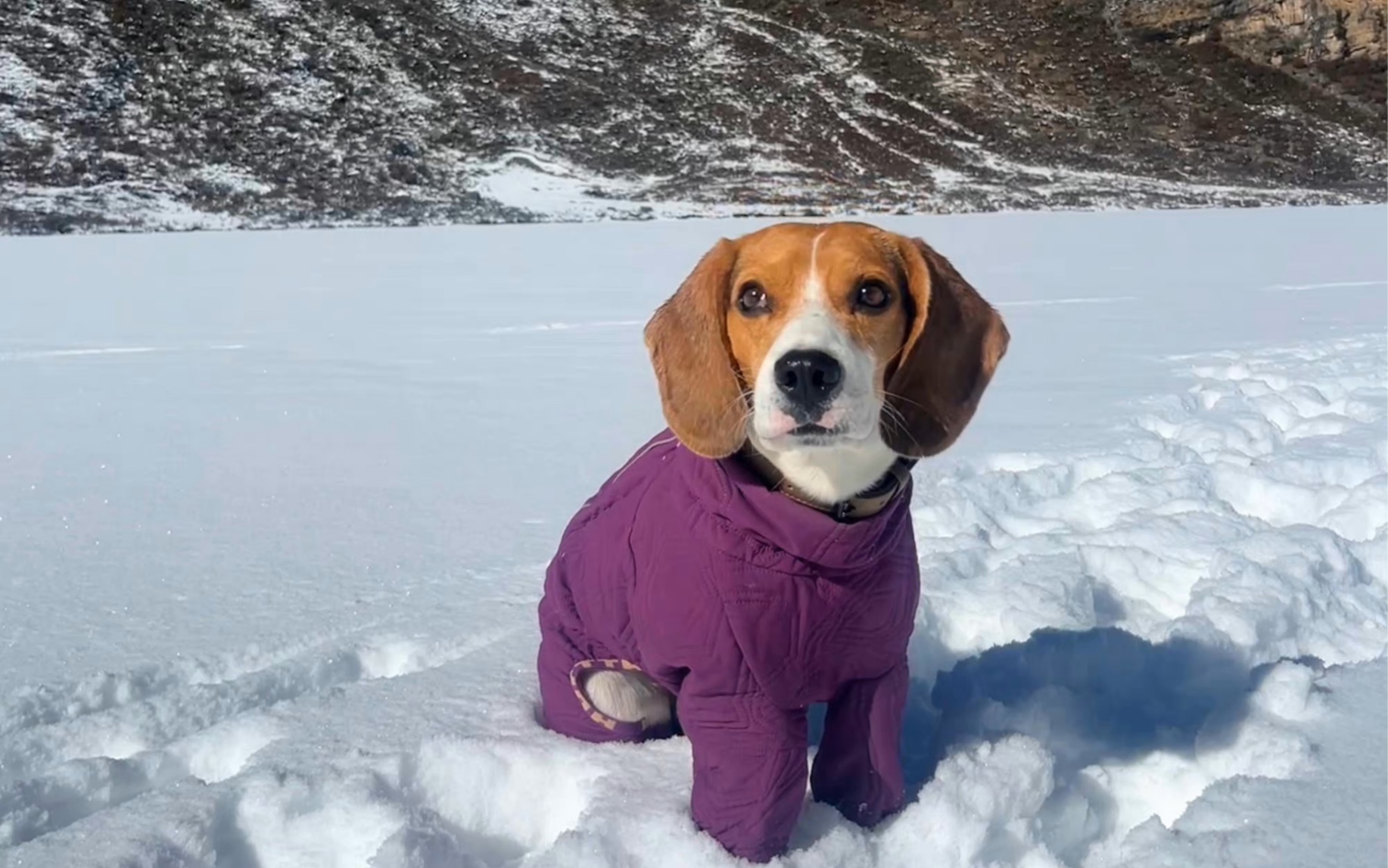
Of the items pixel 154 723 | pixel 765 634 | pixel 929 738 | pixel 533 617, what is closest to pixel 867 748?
pixel 765 634

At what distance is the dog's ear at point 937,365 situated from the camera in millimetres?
2467

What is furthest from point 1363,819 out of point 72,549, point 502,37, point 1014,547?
point 502,37

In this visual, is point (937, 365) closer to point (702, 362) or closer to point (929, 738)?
point (702, 362)

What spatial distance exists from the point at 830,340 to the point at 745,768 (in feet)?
3.00

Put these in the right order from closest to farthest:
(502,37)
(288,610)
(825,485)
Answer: (825,485) < (288,610) < (502,37)

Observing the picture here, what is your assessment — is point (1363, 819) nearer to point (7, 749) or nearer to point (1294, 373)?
point (7, 749)

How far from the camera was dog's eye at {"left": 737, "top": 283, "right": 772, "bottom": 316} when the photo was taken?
253 cm

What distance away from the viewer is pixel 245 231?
77.2ft

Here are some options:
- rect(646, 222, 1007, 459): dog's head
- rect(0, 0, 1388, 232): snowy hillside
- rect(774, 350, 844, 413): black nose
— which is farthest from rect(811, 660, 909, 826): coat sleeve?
rect(0, 0, 1388, 232): snowy hillside

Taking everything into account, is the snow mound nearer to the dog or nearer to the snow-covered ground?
the snow-covered ground

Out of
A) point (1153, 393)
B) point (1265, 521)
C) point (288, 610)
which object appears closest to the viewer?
point (288, 610)

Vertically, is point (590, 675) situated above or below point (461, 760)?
above

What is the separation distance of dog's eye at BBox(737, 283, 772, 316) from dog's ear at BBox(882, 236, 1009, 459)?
1.01 feet

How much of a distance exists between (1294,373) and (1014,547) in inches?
159
